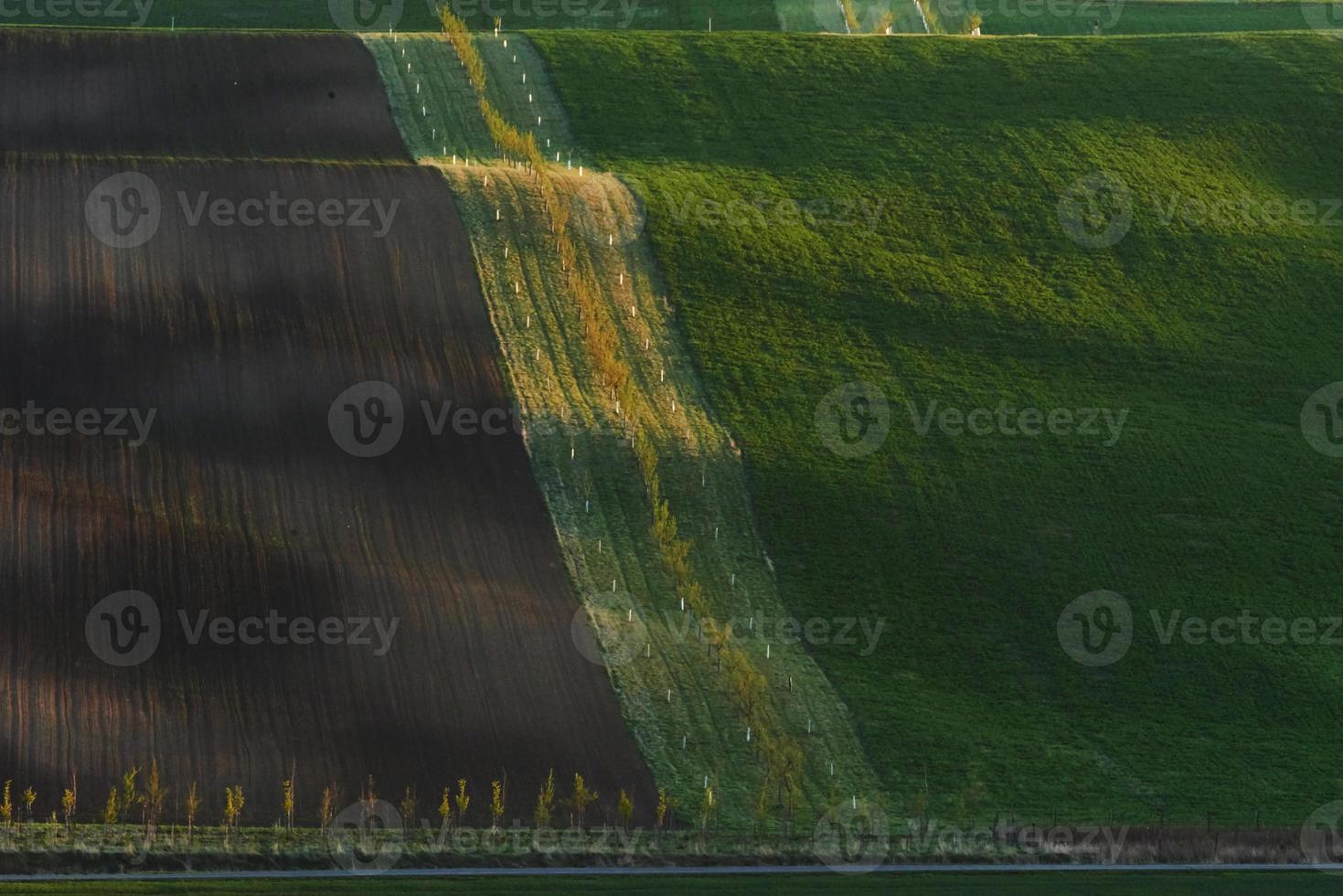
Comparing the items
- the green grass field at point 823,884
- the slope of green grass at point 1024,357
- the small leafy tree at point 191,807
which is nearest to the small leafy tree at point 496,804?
the green grass field at point 823,884

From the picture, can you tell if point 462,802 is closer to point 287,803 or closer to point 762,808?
point 287,803

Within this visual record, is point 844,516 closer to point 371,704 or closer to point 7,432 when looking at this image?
point 371,704

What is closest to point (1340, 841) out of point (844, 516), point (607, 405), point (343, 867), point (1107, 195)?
point (844, 516)

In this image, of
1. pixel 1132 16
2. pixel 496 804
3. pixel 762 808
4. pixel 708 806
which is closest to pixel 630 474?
pixel 708 806

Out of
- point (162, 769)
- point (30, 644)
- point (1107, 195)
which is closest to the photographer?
point (162, 769)

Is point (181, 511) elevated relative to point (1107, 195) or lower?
lower

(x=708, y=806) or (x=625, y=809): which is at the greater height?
(x=625, y=809)
